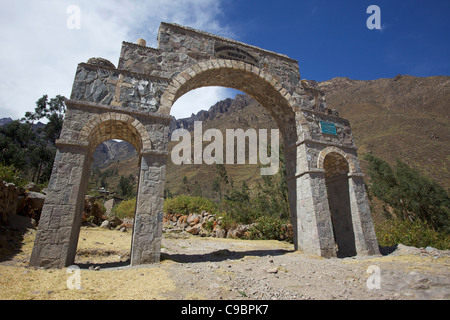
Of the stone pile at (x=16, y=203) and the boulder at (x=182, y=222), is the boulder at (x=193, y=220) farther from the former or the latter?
the stone pile at (x=16, y=203)

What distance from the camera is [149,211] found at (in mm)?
5289

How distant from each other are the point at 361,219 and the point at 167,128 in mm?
6461

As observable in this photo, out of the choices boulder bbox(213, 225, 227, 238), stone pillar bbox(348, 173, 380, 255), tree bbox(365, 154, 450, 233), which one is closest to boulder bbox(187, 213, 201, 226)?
boulder bbox(213, 225, 227, 238)

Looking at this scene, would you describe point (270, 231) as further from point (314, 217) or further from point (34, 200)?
point (34, 200)

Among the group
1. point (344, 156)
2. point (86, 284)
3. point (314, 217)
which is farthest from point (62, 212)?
point (344, 156)

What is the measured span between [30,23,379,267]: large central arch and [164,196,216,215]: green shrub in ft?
32.0

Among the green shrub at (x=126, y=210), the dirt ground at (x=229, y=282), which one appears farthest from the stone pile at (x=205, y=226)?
the dirt ground at (x=229, y=282)

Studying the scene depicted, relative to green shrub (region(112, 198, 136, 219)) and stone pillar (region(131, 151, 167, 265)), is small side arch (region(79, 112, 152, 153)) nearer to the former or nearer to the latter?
stone pillar (region(131, 151, 167, 265))

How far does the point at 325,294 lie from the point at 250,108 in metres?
94.6

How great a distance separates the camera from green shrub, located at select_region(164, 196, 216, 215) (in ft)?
54.2
